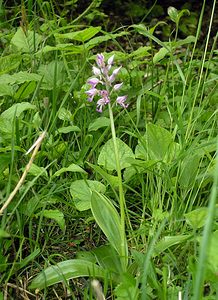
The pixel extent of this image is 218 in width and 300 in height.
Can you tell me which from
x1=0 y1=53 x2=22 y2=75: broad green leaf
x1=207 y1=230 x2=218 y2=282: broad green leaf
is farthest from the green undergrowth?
x1=0 y1=53 x2=22 y2=75: broad green leaf

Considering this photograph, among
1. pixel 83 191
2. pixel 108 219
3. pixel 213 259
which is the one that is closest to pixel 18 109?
pixel 83 191

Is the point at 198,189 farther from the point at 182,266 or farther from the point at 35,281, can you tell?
the point at 35,281

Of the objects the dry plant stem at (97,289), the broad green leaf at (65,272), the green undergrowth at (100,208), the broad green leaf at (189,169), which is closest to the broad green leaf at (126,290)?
the green undergrowth at (100,208)

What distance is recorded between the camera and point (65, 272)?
3.98 ft

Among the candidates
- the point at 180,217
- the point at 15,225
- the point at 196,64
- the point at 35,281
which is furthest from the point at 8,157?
the point at 196,64

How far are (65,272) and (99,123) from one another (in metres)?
0.53

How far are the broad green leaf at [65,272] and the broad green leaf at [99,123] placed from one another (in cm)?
48

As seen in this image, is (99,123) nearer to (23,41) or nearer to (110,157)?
(110,157)

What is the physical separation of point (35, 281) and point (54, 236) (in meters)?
0.22

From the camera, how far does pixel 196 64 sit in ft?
6.46

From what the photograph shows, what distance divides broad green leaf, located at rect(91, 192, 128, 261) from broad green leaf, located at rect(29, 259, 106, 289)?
0.06 m

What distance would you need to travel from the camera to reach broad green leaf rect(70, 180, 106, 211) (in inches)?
52.5

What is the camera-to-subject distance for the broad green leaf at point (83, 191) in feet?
4.38

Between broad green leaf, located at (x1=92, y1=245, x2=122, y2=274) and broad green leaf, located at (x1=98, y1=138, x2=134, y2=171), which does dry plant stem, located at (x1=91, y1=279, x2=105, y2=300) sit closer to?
broad green leaf, located at (x1=92, y1=245, x2=122, y2=274)
